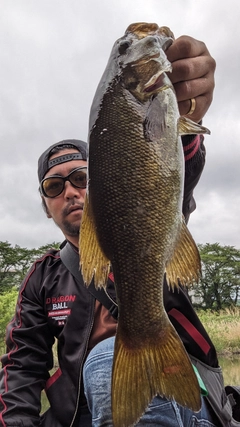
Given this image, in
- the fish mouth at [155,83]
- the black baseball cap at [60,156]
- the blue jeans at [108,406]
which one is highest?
the black baseball cap at [60,156]

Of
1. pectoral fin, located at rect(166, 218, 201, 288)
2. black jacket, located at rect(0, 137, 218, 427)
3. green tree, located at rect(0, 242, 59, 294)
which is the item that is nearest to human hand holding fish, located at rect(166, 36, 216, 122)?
black jacket, located at rect(0, 137, 218, 427)

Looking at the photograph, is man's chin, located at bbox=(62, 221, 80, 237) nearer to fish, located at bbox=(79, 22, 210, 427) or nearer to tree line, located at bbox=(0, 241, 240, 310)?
fish, located at bbox=(79, 22, 210, 427)

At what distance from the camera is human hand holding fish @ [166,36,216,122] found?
1.68 metres

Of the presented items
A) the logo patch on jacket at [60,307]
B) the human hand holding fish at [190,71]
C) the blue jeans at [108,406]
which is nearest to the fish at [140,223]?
the human hand holding fish at [190,71]

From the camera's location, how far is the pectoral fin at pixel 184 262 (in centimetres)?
149

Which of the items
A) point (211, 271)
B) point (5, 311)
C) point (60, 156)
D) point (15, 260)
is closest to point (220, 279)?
point (211, 271)

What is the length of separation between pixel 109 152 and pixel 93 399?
3.95 ft

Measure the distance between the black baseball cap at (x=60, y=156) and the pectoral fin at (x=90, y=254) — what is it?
1716 millimetres

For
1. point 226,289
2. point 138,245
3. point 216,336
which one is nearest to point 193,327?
Result: point 138,245

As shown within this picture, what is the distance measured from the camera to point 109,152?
142 cm

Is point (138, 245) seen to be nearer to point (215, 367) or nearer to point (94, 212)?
point (94, 212)

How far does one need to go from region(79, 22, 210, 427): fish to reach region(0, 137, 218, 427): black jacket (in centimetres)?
71

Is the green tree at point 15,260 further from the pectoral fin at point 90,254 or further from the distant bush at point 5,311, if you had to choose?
the pectoral fin at point 90,254

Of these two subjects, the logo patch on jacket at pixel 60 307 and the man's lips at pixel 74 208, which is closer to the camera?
the logo patch on jacket at pixel 60 307
